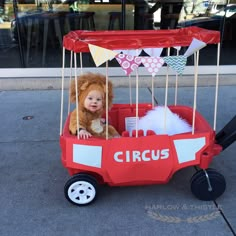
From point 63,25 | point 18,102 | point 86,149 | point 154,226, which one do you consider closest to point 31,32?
point 63,25

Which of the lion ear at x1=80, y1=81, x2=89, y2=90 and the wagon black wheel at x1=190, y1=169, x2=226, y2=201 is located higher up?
the lion ear at x1=80, y1=81, x2=89, y2=90

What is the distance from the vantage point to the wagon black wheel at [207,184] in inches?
102

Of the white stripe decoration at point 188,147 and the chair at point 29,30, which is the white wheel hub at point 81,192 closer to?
the white stripe decoration at point 188,147

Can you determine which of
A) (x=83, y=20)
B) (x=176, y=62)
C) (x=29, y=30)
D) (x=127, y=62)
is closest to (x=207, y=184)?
(x=176, y=62)

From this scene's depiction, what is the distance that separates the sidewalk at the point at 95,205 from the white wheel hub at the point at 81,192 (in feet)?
0.20

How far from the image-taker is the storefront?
225 inches

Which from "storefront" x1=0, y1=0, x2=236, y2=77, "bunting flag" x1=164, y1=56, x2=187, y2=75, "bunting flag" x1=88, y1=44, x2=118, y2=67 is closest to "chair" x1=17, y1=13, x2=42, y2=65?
"storefront" x1=0, y1=0, x2=236, y2=77

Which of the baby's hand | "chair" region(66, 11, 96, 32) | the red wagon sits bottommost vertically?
the red wagon

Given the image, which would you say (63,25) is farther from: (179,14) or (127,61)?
(127,61)

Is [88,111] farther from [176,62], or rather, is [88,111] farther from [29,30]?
[29,30]

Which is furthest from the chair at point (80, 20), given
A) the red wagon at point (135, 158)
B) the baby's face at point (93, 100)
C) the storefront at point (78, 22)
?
the baby's face at point (93, 100)

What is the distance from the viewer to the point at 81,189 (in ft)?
8.49

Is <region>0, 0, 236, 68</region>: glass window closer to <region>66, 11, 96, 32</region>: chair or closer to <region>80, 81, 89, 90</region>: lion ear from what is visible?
<region>66, 11, 96, 32</region>: chair

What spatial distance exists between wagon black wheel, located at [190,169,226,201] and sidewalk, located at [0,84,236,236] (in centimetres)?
6
